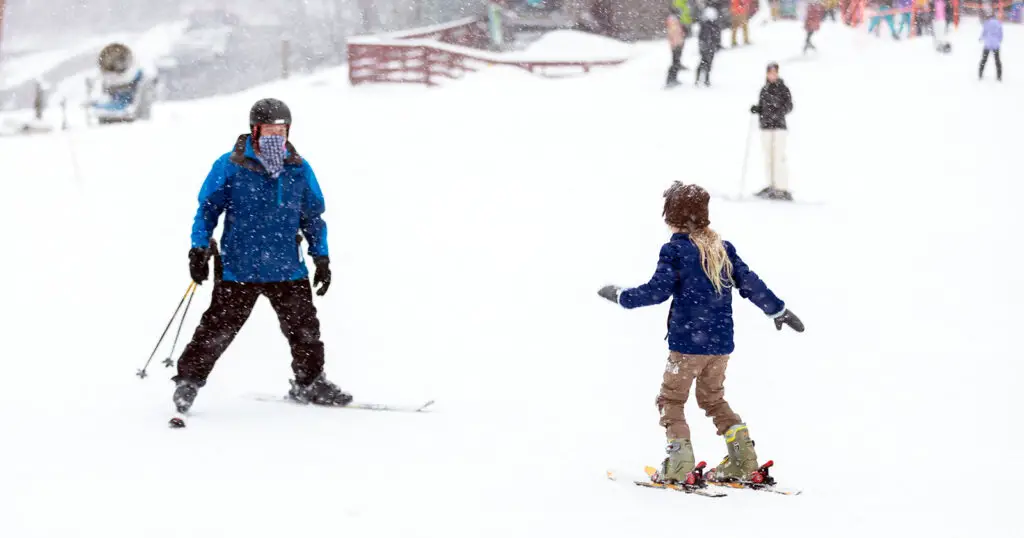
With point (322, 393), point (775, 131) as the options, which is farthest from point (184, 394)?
point (775, 131)

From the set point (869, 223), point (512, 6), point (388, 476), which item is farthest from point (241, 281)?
point (512, 6)

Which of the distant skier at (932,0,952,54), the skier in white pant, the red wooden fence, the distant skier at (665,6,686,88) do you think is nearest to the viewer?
the skier in white pant

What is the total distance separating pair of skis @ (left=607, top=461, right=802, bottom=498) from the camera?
420 cm

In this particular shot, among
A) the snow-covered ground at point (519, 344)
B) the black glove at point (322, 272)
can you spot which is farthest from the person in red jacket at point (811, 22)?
the black glove at point (322, 272)

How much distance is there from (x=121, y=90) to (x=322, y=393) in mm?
16129

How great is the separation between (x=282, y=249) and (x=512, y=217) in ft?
20.8

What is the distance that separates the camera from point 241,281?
16.0ft

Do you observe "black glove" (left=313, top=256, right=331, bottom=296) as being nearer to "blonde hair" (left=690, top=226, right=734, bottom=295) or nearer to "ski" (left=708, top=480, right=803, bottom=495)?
"blonde hair" (left=690, top=226, right=734, bottom=295)

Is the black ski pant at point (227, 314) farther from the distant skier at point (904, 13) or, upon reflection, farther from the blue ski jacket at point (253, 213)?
the distant skier at point (904, 13)

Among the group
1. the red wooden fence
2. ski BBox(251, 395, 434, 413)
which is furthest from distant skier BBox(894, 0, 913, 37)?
ski BBox(251, 395, 434, 413)

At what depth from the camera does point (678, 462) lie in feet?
13.9

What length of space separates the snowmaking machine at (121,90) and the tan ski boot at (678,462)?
682 inches

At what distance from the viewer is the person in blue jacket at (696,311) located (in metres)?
4.09

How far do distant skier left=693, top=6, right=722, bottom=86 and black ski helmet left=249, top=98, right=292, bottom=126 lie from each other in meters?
15.7
